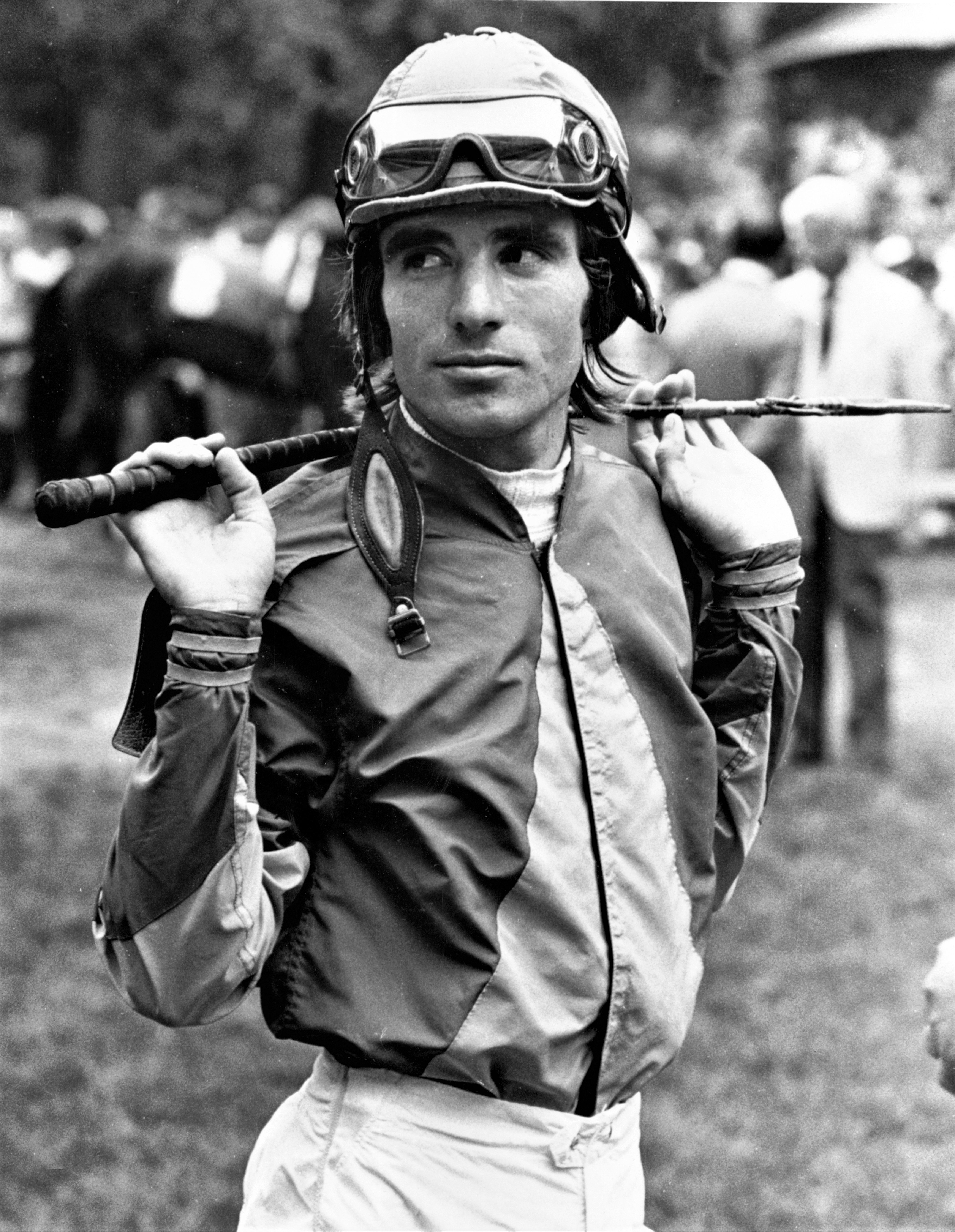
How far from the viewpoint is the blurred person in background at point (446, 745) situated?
2.15m

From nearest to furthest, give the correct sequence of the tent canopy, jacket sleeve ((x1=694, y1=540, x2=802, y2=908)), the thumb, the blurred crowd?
the thumb
jacket sleeve ((x1=694, y1=540, x2=802, y2=908))
the blurred crowd
the tent canopy

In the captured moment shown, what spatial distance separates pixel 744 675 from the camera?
2.60 m

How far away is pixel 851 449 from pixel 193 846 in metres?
6.97

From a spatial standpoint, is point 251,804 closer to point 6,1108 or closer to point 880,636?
point 6,1108

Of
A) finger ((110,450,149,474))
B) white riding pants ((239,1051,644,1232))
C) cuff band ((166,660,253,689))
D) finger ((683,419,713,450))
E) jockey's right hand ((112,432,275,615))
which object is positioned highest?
finger ((110,450,149,474))

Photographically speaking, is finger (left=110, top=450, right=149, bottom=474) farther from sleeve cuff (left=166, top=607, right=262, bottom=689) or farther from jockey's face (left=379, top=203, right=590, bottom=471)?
Answer: jockey's face (left=379, top=203, right=590, bottom=471)

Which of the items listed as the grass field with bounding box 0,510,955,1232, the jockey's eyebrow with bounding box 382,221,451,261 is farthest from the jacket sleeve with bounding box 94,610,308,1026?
the grass field with bounding box 0,510,955,1232

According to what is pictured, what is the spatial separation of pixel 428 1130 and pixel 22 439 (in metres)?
13.7

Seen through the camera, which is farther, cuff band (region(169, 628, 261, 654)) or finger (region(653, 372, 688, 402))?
finger (region(653, 372, 688, 402))

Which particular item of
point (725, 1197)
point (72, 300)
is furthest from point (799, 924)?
point (72, 300)

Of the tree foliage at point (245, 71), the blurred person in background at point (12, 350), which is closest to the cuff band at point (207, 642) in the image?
the blurred person in background at point (12, 350)

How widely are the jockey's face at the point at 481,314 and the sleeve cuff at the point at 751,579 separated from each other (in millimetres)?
369

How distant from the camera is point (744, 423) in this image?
845 centimetres

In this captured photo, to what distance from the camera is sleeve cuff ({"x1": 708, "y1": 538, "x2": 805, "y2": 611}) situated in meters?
2.64
